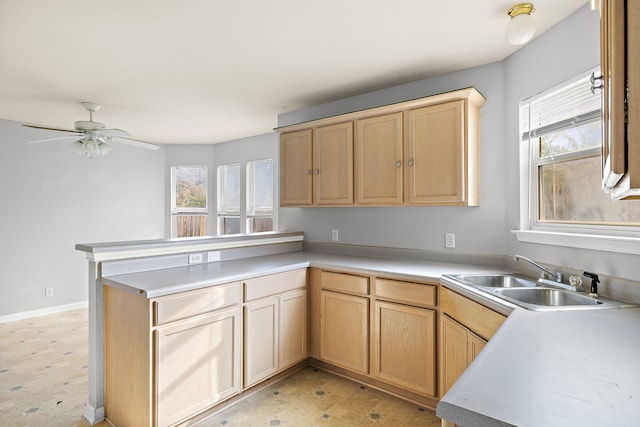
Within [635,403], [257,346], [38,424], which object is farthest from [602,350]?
[38,424]

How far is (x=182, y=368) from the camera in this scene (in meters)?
2.04

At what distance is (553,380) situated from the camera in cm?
85

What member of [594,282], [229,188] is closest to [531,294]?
[594,282]

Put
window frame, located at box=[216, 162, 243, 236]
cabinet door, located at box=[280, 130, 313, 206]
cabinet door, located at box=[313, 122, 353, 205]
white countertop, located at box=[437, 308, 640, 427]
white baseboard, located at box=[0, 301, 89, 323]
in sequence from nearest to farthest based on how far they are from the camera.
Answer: white countertop, located at box=[437, 308, 640, 427], cabinet door, located at box=[313, 122, 353, 205], cabinet door, located at box=[280, 130, 313, 206], white baseboard, located at box=[0, 301, 89, 323], window frame, located at box=[216, 162, 243, 236]

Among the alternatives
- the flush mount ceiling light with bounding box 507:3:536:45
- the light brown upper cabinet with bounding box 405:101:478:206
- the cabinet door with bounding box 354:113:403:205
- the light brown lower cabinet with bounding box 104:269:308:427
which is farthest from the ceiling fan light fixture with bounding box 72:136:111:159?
the flush mount ceiling light with bounding box 507:3:536:45

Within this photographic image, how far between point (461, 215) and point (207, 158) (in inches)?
183

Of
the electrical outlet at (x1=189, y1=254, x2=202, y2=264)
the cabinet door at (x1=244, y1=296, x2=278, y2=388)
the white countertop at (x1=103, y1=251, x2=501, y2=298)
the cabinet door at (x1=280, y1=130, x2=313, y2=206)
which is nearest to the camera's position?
the white countertop at (x1=103, y1=251, x2=501, y2=298)

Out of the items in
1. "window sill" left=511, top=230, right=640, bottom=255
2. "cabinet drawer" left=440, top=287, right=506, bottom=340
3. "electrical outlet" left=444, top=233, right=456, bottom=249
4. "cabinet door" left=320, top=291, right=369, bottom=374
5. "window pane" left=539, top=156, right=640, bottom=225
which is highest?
"window pane" left=539, top=156, right=640, bottom=225

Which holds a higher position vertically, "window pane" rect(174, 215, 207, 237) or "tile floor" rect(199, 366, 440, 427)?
"window pane" rect(174, 215, 207, 237)

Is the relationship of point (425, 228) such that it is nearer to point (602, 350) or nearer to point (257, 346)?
point (257, 346)

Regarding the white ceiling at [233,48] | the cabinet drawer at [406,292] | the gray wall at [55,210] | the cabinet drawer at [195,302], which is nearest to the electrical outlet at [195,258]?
the cabinet drawer at [195,302]

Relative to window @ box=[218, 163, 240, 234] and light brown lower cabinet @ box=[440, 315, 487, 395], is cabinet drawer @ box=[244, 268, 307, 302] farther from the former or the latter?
window @ box=[218, 163, 240, 234]

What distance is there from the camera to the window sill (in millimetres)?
1605

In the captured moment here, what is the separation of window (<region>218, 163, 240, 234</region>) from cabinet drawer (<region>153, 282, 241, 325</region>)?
11.6ft
